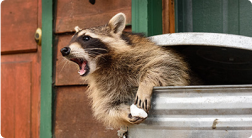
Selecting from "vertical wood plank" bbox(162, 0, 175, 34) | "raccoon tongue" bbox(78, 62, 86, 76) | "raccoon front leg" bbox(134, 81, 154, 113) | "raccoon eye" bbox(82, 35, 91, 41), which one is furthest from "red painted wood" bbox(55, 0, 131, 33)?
"raccoon front leg" bbox(134, 81, 154, 113)

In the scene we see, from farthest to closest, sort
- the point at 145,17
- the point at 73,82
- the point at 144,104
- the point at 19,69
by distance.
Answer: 1. the point at 19,69
2. the point at 73,82
3. the point at 145,17
4. the point at 144,104

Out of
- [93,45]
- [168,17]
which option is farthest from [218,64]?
[93,45]

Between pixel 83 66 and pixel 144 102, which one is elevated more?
pixel 83 66

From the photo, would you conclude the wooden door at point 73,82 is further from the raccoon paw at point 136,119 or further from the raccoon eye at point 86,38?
the raccoon paw at point 136,119

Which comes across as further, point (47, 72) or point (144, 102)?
point (47, 72)

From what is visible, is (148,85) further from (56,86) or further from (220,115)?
(56,86)

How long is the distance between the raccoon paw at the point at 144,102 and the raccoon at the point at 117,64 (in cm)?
21

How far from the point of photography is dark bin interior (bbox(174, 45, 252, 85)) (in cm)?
150

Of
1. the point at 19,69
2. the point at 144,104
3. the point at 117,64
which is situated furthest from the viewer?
the point at 19,69

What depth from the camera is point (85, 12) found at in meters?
2.37

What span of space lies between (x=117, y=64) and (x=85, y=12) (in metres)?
0.96

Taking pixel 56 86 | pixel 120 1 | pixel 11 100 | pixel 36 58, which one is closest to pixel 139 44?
pixel 120 1

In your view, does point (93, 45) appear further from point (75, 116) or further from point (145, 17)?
point (75, 116)

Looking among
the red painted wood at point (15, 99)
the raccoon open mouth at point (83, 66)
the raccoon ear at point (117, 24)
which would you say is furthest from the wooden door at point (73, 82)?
the raccoon open mouth at point (83, 66)
